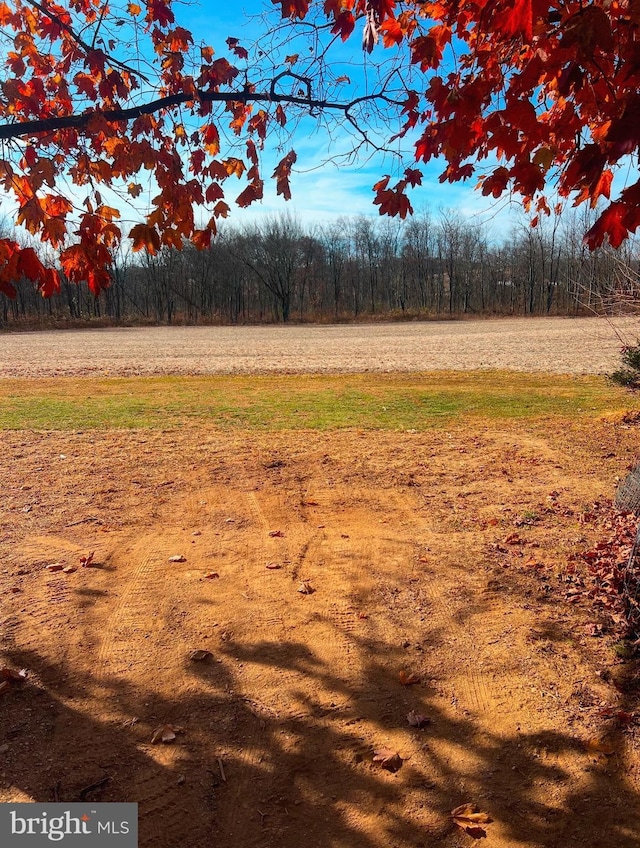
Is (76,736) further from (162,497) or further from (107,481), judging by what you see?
(107,481)

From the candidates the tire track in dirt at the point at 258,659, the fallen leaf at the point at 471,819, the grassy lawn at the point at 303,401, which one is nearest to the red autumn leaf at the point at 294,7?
the tire track in dirt at the point at 258,659

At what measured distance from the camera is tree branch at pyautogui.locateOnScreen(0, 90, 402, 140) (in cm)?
313

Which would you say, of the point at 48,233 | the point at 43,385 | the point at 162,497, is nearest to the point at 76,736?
the point at 48,233

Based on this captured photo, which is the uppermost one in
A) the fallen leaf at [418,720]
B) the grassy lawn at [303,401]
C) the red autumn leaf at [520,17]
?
the red autumn leaf at [520,17]

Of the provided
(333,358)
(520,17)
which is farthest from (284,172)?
(333,358)

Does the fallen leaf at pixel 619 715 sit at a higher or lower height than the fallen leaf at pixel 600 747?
higher

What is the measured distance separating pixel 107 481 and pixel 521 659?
4704 mm

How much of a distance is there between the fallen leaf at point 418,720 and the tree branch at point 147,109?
3.73 m

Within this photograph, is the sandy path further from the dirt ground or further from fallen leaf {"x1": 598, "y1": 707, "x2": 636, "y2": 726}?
fallen leaf {"x1": 598, "y1": 707, "x2": 636, "y2": 726}

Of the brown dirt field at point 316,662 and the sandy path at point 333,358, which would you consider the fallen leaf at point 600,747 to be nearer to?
the brown dirt field at point 316,662

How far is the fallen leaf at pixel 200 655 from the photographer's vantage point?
3.24 m

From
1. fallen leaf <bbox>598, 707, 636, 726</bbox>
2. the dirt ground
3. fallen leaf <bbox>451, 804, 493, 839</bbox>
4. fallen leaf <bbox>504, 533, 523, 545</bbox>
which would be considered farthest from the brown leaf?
fallen leaf <bbox>504, 533, 523, 545</bbox>

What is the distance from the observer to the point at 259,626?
11.7ft

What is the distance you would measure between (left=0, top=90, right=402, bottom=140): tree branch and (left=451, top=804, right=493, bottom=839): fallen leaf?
398 cm
